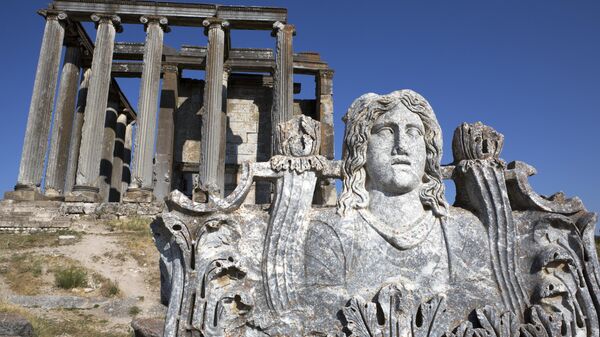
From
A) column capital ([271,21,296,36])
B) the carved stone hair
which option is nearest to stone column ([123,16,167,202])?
column capital ([271,21,296,36])

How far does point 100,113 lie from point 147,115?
1789mm

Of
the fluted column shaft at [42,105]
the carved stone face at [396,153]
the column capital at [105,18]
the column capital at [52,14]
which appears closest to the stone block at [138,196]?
the fluted column shaft at [42,105]

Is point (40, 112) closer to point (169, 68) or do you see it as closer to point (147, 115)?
point (147, 115)

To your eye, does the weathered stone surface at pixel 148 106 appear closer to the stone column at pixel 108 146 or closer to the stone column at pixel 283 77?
the stone column at pixel 108 146

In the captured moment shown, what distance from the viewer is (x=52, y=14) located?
62.5 ft

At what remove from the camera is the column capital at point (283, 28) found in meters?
19.8

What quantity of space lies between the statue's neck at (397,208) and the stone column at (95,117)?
51.4ft

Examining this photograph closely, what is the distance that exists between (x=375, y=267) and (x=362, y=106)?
51.4 inches

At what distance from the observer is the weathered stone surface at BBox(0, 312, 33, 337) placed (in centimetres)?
537

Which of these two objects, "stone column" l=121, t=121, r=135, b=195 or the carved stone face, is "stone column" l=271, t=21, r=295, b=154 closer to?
"stone column" l=121, t=121, r=135, b=195

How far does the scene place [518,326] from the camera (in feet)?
11.0

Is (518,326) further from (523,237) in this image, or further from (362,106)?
(362,106)

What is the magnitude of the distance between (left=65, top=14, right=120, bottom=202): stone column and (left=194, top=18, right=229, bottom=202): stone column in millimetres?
3860

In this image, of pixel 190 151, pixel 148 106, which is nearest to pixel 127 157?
pixel 190 151
